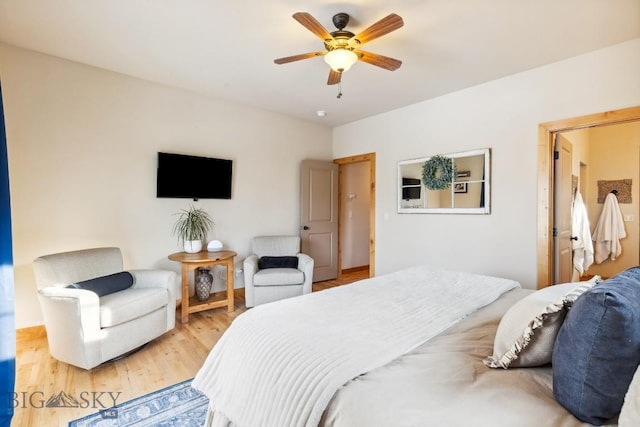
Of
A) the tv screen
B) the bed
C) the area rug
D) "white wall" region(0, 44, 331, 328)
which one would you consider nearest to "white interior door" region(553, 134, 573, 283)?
the tv screen

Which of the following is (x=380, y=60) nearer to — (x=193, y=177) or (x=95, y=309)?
(x=193, y=177)

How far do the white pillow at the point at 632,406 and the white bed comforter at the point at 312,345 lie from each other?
0.61 m

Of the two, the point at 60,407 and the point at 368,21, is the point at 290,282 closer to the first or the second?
the point at 60,407

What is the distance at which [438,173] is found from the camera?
3830mm

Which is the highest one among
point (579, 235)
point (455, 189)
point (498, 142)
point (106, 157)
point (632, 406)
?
point (498, 142)

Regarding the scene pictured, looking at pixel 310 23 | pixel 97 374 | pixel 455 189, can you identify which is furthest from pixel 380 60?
pixel 97 374

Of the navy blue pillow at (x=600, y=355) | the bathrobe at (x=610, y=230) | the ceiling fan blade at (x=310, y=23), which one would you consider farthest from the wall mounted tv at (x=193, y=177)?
the bathrobe at (x=610, y=230)

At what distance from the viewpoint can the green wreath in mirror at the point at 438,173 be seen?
375 cm

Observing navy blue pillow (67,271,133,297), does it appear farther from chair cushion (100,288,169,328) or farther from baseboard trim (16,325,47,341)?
baseboard trim (16,325,47,341)

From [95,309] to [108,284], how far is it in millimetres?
450

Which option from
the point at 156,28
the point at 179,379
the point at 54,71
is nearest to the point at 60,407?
the point at 179,379

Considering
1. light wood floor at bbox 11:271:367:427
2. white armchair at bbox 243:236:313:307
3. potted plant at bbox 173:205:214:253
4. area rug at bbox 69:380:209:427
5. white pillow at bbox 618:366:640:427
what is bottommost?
area rug at bbox 69:380:209:427

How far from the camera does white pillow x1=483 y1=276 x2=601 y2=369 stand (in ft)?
3.29

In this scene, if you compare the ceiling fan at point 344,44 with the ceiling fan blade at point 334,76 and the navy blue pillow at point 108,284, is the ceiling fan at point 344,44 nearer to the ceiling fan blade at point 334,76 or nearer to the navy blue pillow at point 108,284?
the ceiling fan blade at point 334,76
